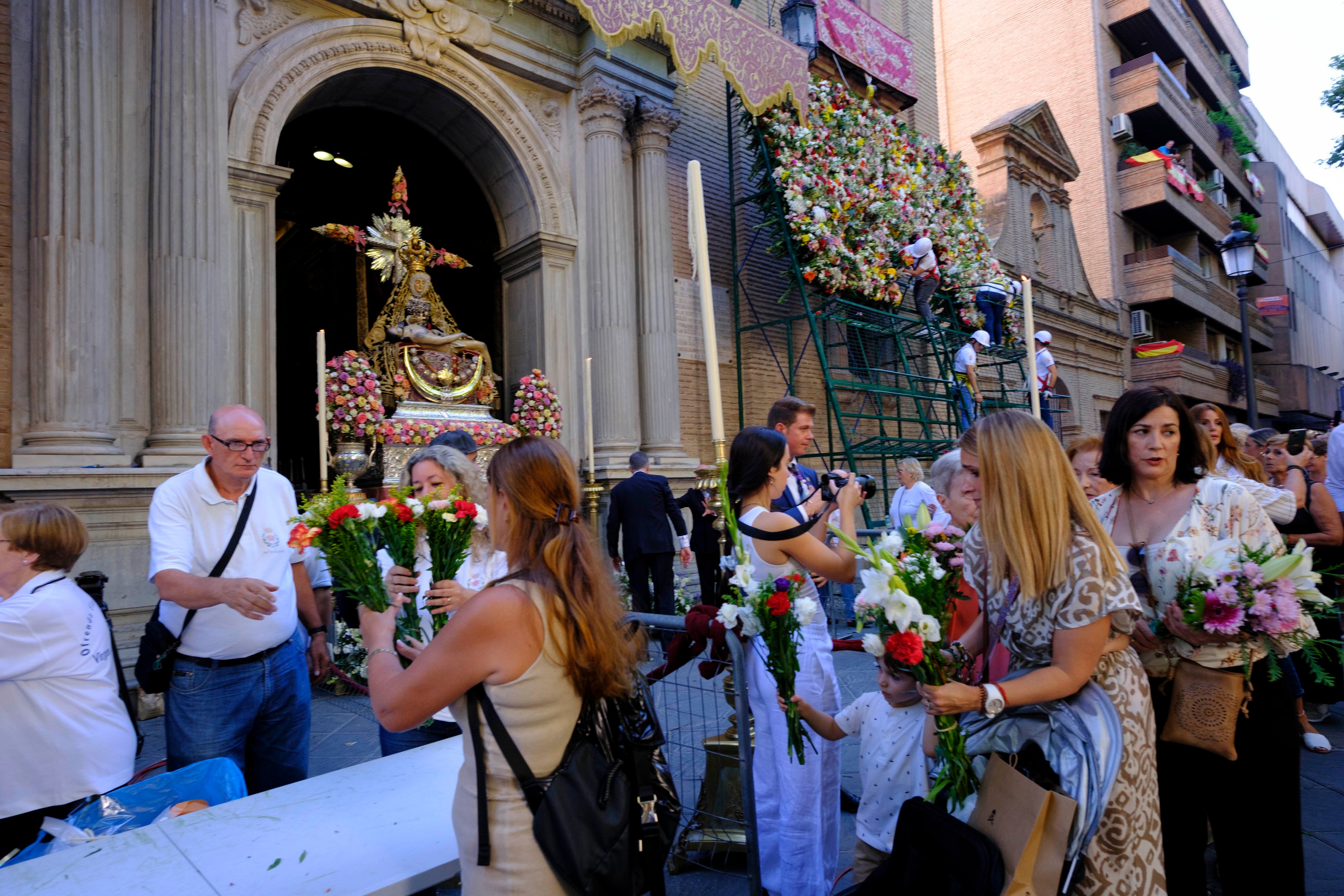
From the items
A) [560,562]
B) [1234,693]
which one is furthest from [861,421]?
[560,562]

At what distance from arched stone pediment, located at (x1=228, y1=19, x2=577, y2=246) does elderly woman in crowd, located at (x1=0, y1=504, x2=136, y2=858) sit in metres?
5.09

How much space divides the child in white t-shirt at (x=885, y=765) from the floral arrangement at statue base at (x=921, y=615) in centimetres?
18

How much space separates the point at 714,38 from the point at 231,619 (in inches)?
251

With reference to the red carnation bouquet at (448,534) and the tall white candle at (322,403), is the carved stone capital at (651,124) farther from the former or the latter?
the red carnation bouquet at (448,534)

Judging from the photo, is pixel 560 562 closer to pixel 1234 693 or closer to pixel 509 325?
pixel 1234 693

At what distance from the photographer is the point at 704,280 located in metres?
2.55

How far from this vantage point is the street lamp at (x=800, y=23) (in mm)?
11414

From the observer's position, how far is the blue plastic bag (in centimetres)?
244

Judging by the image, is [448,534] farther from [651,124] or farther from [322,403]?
[651,124]

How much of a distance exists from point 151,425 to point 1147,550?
21.8 ft

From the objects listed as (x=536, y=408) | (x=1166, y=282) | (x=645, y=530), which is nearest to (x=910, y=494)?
(x=645, y=530)

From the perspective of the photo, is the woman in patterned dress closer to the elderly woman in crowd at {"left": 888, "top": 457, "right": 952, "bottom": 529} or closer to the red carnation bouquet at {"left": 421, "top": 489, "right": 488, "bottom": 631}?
the red carnation bouquet at {"left": 421, "top": 489, "right": 488, "bottom": 631}

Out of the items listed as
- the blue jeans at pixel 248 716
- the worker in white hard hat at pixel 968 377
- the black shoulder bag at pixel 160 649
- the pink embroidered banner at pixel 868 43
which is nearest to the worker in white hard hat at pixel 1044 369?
the worker in white hard hat at pixel 968 377

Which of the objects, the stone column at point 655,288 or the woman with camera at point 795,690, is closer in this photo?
the woman with camera at point 795,690
